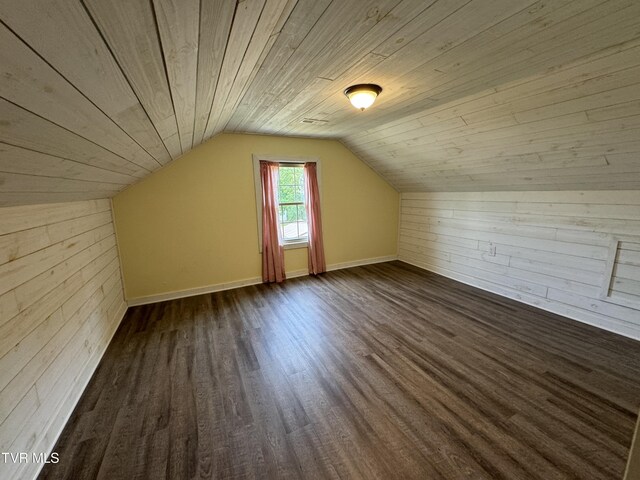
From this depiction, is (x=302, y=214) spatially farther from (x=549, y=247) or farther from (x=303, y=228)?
(x=549, y=247)

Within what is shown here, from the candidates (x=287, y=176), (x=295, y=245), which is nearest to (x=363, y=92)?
(x=287, y=176)

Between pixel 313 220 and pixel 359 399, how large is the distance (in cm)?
282

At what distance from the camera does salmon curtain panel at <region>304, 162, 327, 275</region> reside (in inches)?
161

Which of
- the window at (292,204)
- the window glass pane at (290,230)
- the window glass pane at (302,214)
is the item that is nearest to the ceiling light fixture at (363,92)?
the window at (292,204)

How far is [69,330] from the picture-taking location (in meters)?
1.77

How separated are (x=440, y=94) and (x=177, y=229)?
3.29m

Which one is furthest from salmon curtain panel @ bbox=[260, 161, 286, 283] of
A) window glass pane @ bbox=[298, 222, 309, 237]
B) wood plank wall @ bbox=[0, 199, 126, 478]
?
wood plank wall @ bbox=[0, 199, 126, 478]

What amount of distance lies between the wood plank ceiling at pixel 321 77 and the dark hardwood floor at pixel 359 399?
55.5 inches

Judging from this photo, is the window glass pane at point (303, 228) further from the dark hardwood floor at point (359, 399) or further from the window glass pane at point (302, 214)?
the dark hardwood floor at point (359, 399)

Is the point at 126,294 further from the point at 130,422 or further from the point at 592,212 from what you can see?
the point at 592,212

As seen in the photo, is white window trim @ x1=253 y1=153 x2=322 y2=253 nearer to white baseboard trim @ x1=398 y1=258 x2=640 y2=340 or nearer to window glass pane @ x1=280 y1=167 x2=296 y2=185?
window glass pane @ x1=280 y1=167 x2=296 y2=185

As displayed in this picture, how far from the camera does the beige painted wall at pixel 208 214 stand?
10.7ft

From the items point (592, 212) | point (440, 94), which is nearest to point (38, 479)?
point (440, 94)

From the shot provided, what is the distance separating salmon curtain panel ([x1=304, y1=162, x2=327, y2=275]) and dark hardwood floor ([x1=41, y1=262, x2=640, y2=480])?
1.47 m
